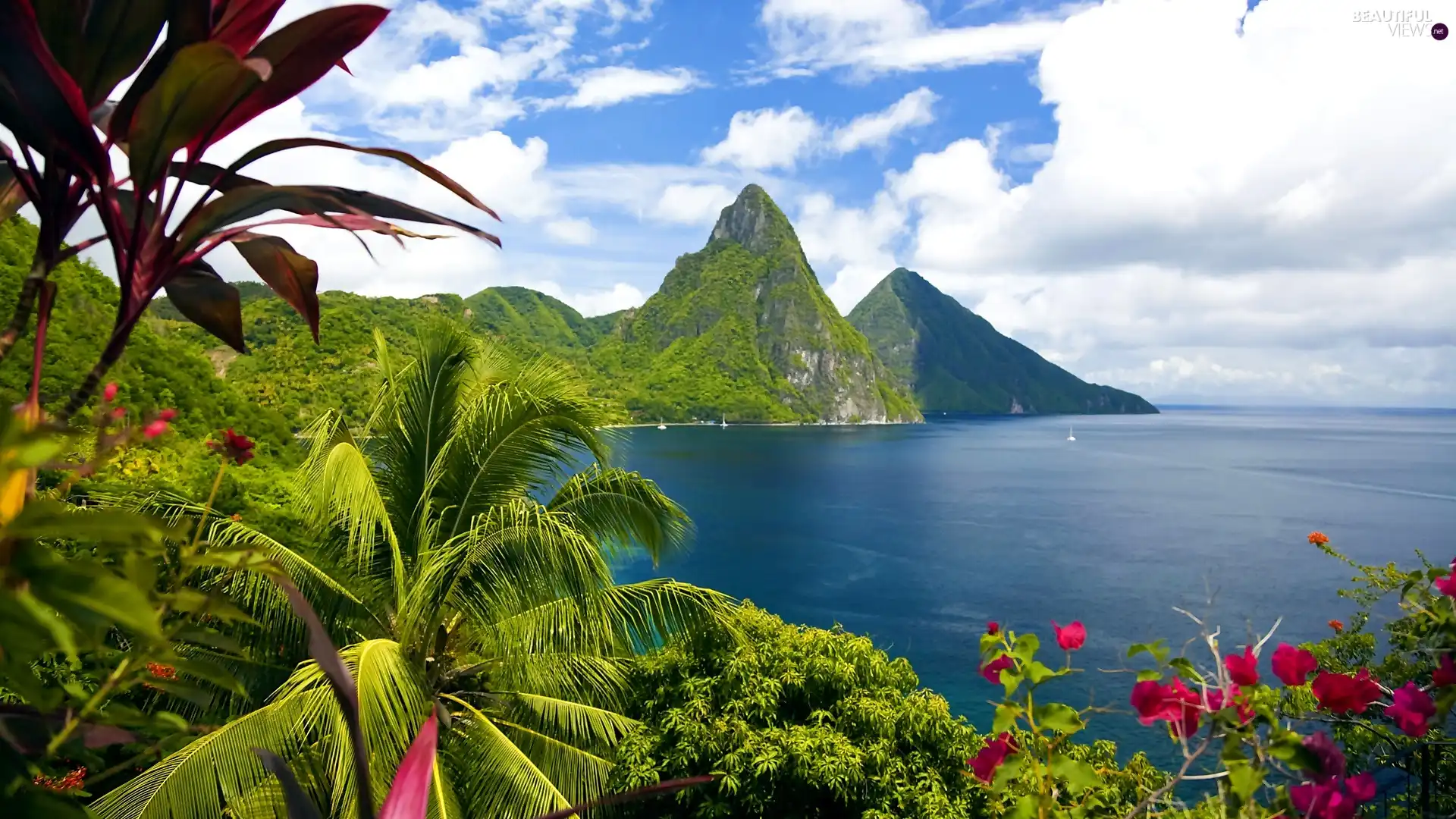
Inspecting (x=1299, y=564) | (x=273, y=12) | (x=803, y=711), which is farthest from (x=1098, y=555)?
(x=273, y=12)

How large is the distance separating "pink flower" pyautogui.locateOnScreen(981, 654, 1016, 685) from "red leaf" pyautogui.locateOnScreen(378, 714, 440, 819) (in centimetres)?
98

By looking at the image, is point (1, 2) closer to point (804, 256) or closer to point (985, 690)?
point (985, 690)

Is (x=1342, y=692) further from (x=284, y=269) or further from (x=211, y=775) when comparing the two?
(x=211, y=775)

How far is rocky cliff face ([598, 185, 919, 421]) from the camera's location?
117 metres

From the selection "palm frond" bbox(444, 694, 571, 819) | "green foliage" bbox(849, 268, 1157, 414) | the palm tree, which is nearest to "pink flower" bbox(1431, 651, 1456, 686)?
the palm tree

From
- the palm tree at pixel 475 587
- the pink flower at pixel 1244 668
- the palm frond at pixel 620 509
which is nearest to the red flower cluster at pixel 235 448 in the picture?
the pink flower at pixel 1244 668

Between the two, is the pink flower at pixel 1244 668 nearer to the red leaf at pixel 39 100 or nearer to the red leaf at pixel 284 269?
the red leaf at pixel 284 269

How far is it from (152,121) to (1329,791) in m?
1.61

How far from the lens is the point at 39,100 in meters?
0.69

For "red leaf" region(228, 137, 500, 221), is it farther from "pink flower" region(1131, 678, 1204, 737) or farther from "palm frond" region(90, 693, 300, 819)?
"palm frond" region(90, 693, 300, 819)

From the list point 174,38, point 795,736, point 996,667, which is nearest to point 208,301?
point 174,38

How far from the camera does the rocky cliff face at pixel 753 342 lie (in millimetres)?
117125

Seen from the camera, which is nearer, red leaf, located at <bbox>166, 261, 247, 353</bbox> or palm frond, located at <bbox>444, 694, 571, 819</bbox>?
red leaf, located at <bbox>166, 261, 247, 353</bbox>

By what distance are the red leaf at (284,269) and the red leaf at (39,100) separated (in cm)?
27
